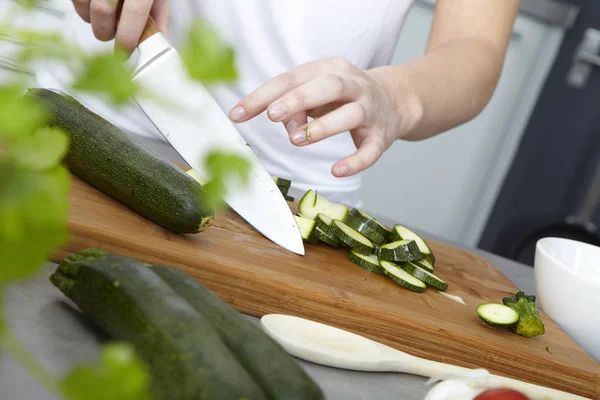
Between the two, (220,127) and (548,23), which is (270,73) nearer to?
(220,127)

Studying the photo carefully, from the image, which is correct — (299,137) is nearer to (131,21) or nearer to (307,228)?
(307,228)

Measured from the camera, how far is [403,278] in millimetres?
Answer: 1287

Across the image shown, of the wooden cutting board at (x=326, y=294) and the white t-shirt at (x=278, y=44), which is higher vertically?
the white t-shirt at (x=278, y=44)

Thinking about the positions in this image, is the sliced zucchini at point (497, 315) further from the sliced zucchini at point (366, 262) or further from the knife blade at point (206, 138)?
the knife blade at point (206, 138)

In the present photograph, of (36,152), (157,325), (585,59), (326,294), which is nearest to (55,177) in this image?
(36,152)

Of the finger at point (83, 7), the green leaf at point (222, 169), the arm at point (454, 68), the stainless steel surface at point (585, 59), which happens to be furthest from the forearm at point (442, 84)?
the stainless steel surface at point (585, 59)

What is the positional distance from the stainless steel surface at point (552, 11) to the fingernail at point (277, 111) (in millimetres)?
2873

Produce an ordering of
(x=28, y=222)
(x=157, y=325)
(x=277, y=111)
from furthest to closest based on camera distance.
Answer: (x=277, y=111), (x=157, y=325), (x=28, y=222)

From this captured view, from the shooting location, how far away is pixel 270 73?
1898 mm

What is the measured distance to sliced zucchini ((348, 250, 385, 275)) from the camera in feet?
4.33

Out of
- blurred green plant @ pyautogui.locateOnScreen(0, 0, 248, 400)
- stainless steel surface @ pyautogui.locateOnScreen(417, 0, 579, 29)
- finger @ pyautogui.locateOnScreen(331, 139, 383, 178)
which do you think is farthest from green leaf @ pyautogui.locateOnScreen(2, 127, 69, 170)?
stainless steel surface @ pyautogui.locateOnScreen(417, 0, 579, 29)

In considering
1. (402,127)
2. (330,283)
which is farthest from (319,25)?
(330,283)

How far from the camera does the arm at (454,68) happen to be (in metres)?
1.62

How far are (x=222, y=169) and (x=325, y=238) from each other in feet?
3.68
